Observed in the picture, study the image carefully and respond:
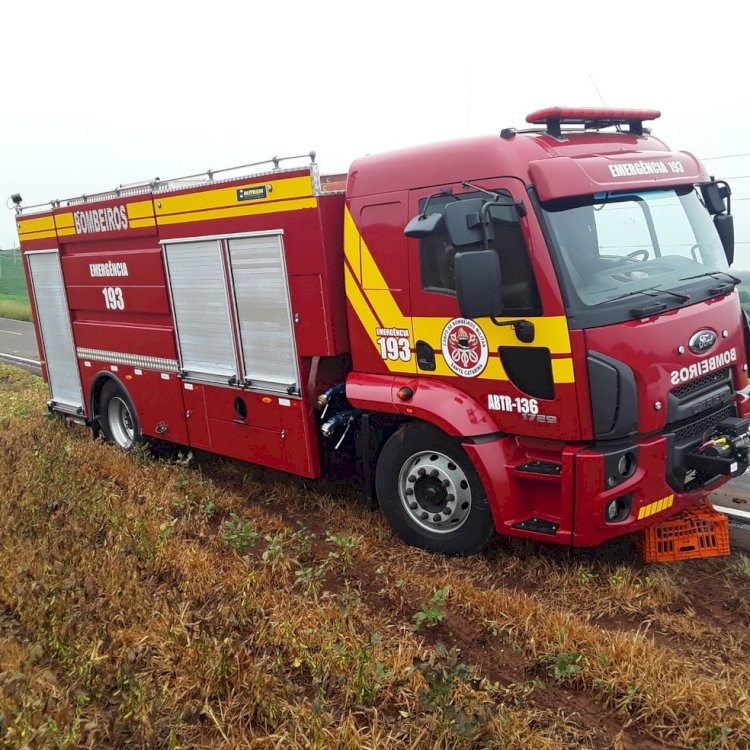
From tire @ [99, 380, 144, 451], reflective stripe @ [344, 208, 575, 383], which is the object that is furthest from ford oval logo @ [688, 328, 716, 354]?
tire @ [99, 380, 144, 451]

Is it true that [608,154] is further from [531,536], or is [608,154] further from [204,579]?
[204,579]

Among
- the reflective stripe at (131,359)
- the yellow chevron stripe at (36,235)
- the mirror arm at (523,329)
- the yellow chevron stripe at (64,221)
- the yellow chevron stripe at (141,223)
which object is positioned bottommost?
the reflective stripe at (131,359)

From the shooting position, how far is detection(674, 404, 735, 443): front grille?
14.6 feet

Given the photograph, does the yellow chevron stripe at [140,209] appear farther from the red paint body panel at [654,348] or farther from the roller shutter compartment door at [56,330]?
the red paint body panel at [654,348]

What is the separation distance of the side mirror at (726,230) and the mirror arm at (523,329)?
1897 millimetres

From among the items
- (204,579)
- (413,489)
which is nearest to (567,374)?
(413,489)

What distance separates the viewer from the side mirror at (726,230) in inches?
206

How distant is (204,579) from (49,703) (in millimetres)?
1329

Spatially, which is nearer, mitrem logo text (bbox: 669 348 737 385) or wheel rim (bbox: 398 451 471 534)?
mitrem logo text (bbox: 669 348 737 385)

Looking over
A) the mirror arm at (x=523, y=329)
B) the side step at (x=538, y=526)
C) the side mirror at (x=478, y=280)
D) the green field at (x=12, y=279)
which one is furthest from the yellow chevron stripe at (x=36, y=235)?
the green field at (x=12, y=279)

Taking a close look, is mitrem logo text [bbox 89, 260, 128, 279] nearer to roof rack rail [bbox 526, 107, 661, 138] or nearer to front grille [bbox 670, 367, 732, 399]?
roof rack rail [bbox 526, 107, 661, 138]

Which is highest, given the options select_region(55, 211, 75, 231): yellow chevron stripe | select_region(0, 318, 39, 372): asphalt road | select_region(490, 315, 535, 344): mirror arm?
select_region(55, 211, 75, 231): yellow chevron stripe

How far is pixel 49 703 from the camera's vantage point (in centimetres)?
321

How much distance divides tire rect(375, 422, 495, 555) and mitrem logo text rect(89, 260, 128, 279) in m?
3.46
